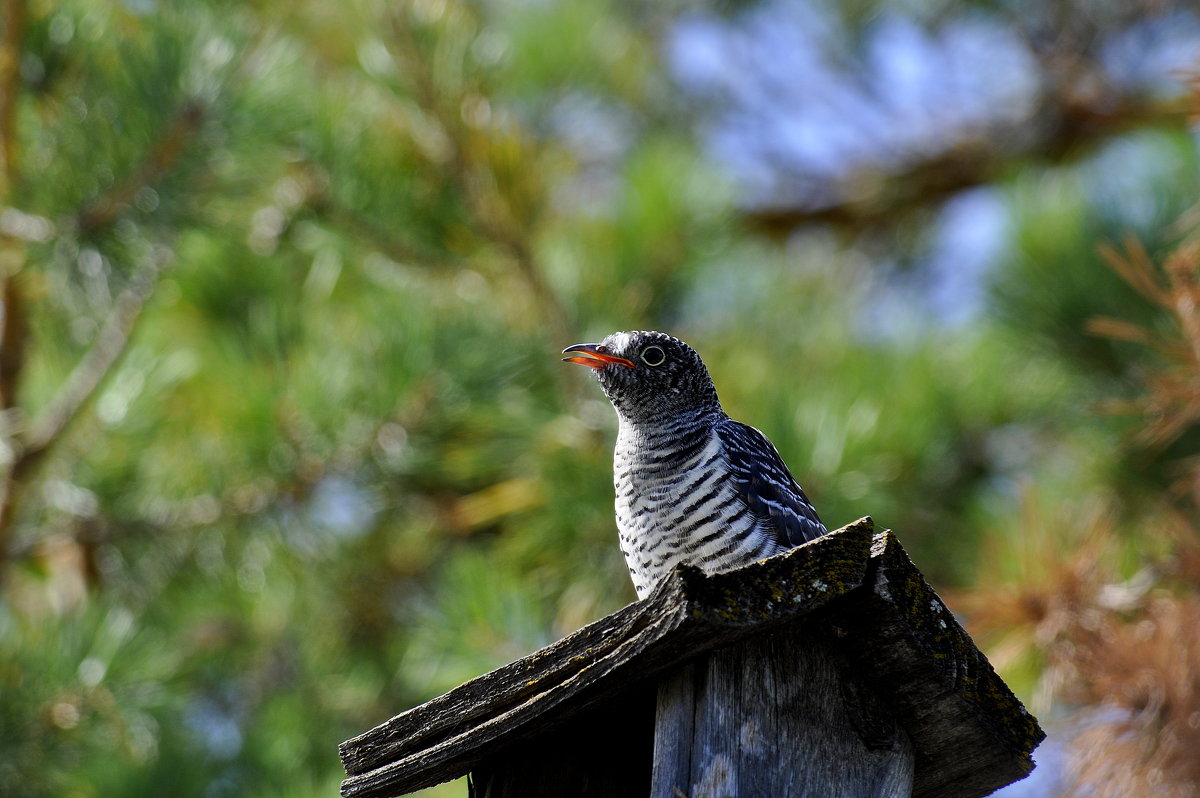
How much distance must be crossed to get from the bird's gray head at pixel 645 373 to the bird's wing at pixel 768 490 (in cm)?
17

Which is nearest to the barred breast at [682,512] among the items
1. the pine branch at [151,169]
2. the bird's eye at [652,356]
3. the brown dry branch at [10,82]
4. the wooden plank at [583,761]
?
the bird's eye at [652,356]

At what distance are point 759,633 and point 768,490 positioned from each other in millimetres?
1126

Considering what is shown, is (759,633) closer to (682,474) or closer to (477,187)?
(682,474)

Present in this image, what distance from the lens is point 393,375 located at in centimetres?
498

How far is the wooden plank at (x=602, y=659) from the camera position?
7.08ft

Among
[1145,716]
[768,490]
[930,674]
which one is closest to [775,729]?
[930,674]

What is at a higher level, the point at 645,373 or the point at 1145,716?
the point at 645,373

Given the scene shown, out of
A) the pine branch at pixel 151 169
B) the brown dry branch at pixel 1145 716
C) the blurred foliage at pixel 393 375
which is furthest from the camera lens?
the blurred foliage at pixel 393 375

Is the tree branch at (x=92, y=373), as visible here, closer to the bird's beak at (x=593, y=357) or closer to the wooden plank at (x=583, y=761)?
the bird's beak at (x=593, y=357)

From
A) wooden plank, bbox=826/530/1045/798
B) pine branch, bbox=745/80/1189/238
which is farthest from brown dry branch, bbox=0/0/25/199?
pine branch, bbox=745/80/1189/238

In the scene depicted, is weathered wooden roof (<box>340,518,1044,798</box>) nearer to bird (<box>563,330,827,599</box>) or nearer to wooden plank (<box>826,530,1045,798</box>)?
wooden plank (<box>826,530,1045,798</box>)

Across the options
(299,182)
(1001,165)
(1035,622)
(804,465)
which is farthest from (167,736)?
(1001,165)

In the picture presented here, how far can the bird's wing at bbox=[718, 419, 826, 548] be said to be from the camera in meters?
3.37

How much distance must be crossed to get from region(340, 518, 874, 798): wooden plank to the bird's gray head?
59.2 inches
